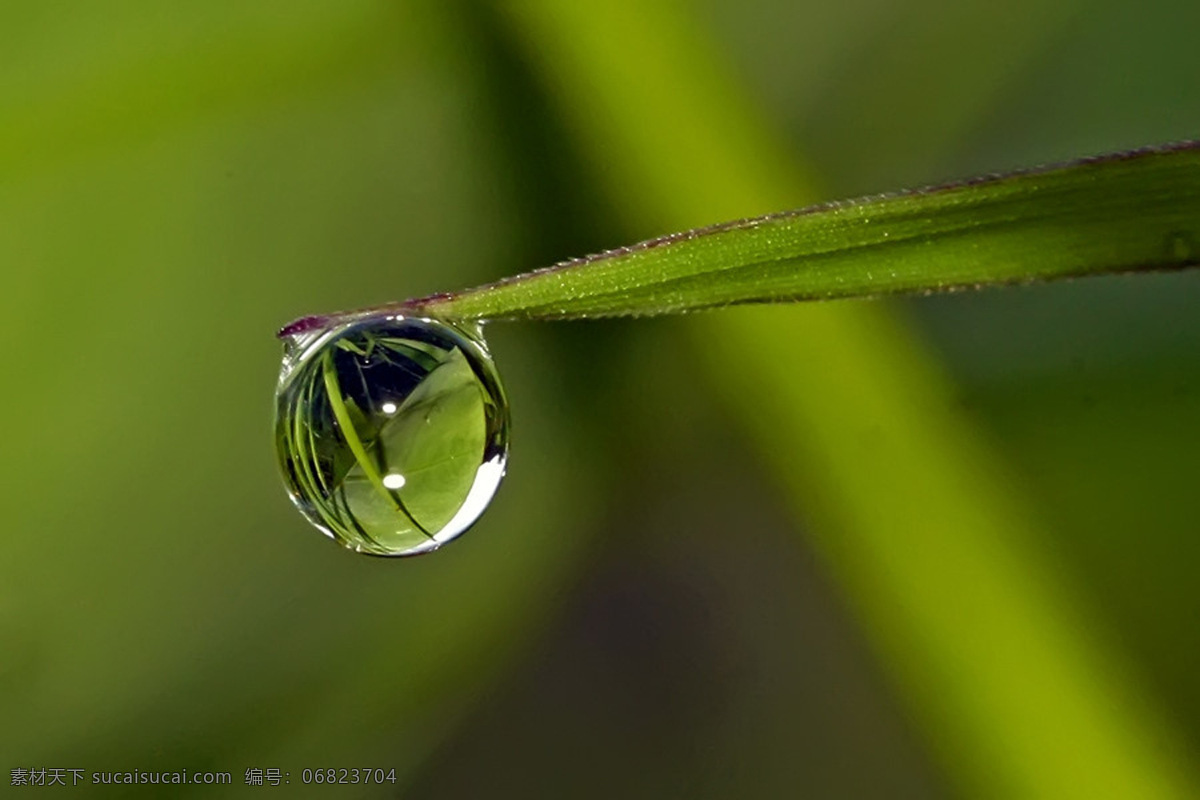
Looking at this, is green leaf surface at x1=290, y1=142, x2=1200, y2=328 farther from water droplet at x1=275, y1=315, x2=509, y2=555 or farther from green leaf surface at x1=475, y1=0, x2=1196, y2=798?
green leaf surface at x1=475, y1=0, x2=1196, y2=798

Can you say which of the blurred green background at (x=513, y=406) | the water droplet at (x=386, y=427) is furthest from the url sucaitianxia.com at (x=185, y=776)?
the water droplet at (x=386, y=427)

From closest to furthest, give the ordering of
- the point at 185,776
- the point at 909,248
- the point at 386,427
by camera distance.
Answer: the point at 909,248 → the point at 386,427 → the point at 185,776

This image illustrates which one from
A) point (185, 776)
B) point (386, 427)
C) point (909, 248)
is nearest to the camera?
point (909, 248)

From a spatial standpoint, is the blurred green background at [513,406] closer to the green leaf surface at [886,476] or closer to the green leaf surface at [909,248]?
the green leaf surface at [886,476]

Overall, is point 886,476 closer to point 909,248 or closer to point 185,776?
point 909,248

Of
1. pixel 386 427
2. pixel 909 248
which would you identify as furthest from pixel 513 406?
pixel 909 248
